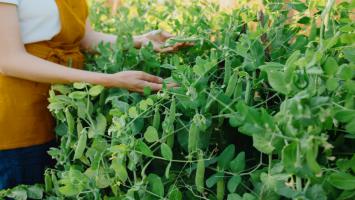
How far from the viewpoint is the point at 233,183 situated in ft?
3.04

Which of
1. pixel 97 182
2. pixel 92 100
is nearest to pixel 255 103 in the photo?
pixel 97 182

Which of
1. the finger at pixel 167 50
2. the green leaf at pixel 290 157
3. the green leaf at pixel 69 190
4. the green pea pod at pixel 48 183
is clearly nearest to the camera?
the green leaf at pixel 290 157

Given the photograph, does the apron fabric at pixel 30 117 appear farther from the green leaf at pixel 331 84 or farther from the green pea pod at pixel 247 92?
the green leaf at pixel 331 84

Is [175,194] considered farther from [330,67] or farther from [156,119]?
[330,67]

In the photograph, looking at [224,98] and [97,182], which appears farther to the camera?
[97,182]

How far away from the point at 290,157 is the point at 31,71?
2.72 ft

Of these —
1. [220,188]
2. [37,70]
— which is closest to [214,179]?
[220,188]

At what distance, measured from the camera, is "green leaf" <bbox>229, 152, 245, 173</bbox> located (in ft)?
3.05

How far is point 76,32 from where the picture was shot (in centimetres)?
160

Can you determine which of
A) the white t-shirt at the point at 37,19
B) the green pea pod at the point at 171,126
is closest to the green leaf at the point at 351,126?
the green pea pod at the point at 171,126

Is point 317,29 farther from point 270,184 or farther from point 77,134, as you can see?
point 77,134

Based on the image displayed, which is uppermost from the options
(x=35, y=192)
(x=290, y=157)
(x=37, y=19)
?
(x=37, y=19)

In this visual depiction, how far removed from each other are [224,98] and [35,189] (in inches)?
24.2

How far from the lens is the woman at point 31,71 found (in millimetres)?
1351
